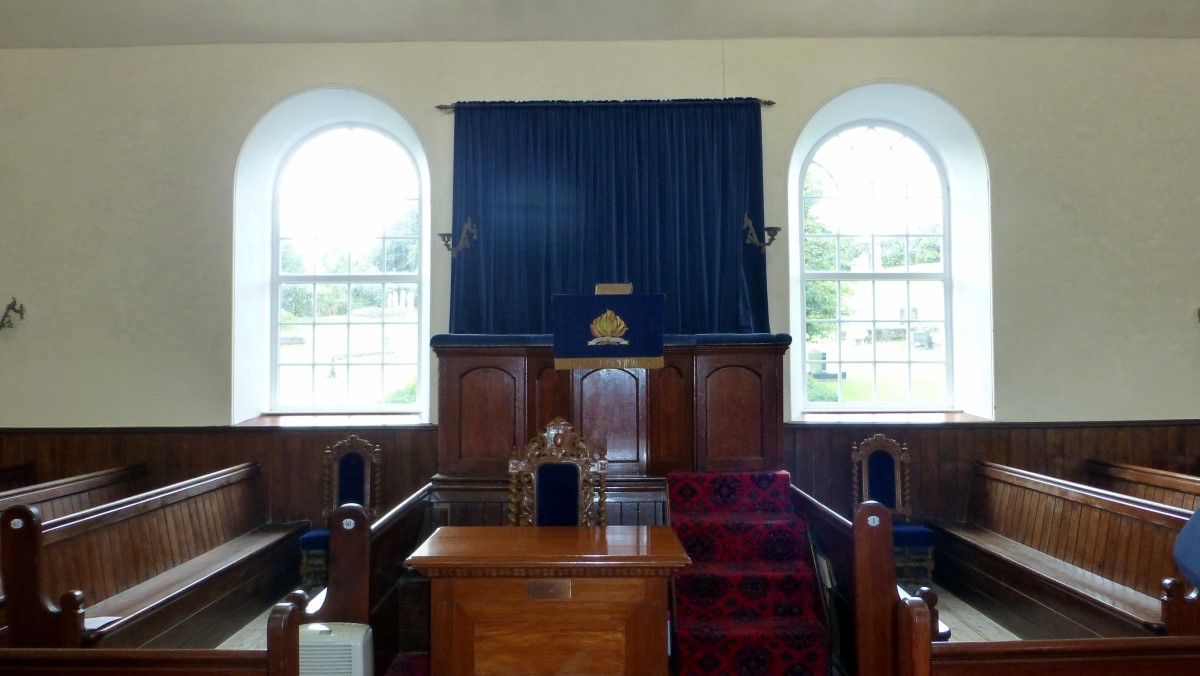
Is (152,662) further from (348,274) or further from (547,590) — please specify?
(348,274)

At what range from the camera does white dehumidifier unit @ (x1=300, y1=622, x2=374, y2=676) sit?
3.04 metres

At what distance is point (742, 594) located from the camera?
12.5 ft

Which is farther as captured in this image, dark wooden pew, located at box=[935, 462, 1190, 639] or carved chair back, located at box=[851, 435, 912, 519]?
carved chair back, located at box=[851, 435, 912, 519]

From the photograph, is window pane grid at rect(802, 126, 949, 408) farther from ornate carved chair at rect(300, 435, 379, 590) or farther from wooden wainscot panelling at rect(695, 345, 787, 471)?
ornate carved chair at rect(300, 435, 379, 590)

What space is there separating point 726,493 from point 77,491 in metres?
4.20

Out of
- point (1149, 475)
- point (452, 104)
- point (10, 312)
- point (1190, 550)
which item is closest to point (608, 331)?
point (452, 104)

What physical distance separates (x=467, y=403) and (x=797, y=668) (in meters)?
2.34

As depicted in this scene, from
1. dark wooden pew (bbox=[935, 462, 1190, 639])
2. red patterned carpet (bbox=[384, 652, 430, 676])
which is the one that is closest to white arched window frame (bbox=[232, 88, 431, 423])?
red patterned carpet (bbox=[384, 652, 430, 676])

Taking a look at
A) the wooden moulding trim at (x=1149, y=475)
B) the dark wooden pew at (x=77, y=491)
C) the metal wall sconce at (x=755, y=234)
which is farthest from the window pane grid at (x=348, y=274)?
the wooden moulding trim at (x=1149, y=475)

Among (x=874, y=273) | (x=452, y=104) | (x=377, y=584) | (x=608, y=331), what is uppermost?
(x=452, y=104)

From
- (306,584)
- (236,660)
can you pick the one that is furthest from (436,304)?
(236,660)

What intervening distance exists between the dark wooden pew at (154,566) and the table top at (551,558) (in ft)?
5.63

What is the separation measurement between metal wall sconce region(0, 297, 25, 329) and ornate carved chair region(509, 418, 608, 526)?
4.64m

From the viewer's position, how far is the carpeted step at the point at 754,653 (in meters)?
3.52
